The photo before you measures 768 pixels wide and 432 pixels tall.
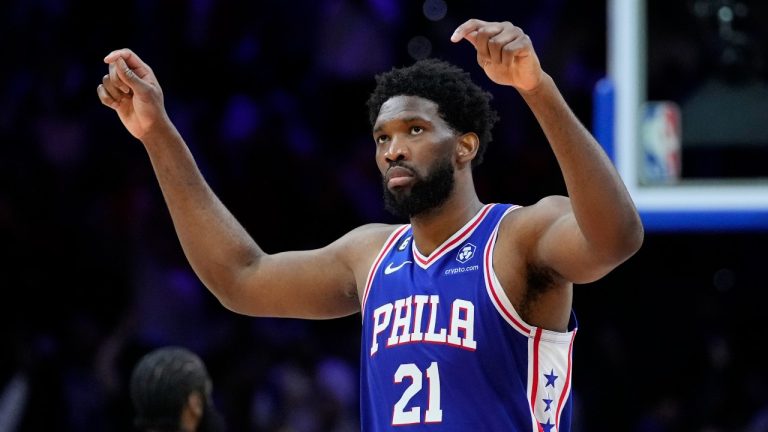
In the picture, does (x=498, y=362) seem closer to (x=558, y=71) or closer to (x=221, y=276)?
(x=221, y=276)

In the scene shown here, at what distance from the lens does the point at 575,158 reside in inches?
126

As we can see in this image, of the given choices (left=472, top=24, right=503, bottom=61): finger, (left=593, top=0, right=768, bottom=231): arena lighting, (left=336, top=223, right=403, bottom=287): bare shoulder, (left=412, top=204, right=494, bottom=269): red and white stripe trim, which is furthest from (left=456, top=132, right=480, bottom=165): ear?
(left=593, top=0, right=768, bottom=231): arena lighting

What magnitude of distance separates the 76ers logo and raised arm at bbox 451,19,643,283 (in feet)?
1.52

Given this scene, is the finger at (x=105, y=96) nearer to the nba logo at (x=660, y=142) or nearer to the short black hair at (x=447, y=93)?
the short black hair at (x=447, y=93)

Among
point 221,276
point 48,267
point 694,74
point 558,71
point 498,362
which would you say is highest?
point 558,71

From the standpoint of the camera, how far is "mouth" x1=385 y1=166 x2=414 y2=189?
3719mm

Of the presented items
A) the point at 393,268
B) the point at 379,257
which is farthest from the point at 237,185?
the point at 393,268

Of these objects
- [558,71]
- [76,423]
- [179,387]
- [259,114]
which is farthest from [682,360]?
[179,387]

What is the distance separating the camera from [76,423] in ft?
28.0

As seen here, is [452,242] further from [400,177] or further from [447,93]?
[447,93]

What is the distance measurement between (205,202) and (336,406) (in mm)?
4758

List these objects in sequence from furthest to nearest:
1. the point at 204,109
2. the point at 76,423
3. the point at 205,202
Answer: the point at 204,109
the point at 76,423
the point at 205,202

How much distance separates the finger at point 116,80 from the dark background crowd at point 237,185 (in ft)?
15.9

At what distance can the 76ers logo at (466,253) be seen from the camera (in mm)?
3697
